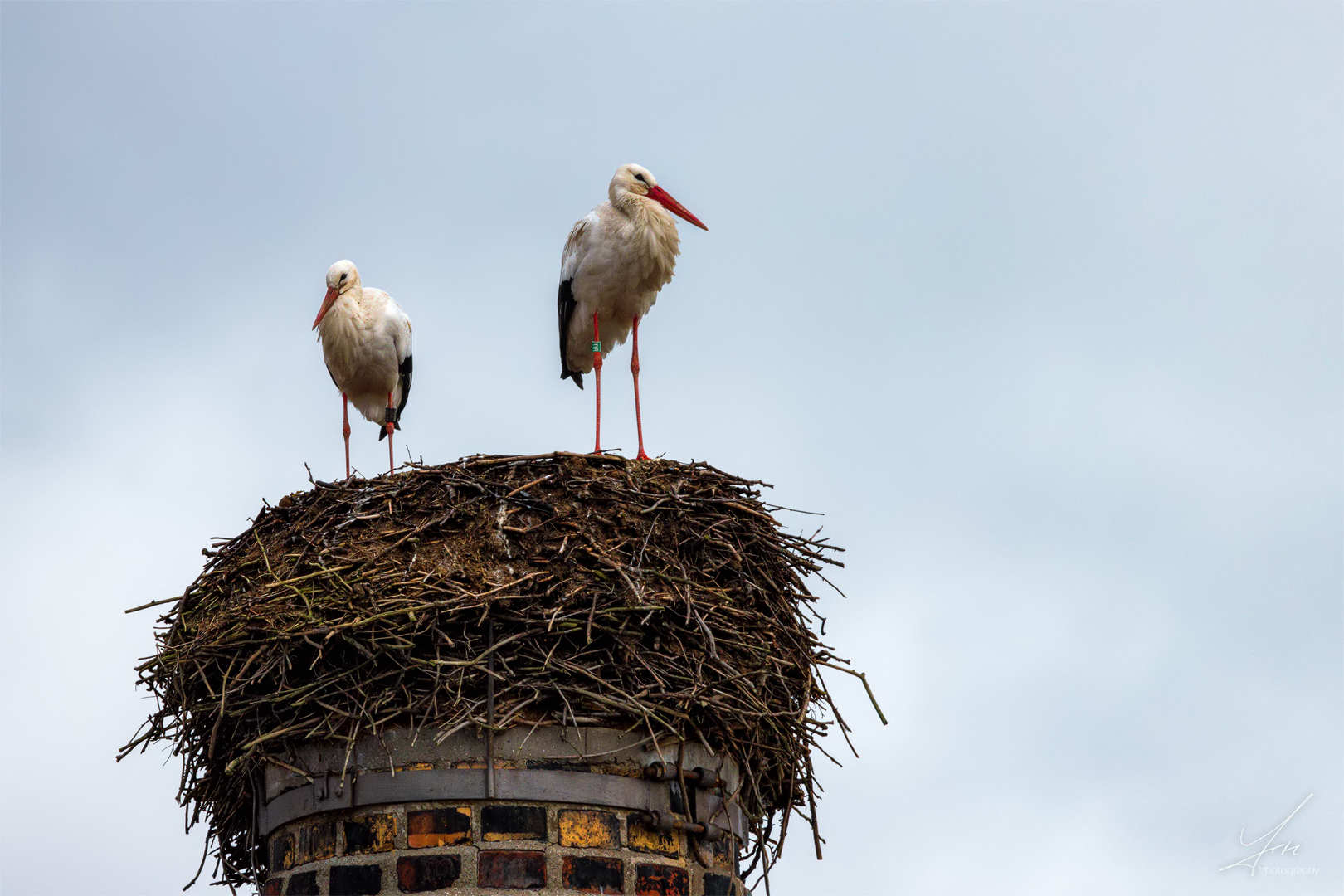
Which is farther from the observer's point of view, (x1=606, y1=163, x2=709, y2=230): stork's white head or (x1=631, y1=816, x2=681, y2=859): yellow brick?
(x1=606, y1=163, x2=709, y2=230): stork's white head

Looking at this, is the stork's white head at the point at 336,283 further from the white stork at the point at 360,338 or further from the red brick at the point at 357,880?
the red brick at the point at 357,880

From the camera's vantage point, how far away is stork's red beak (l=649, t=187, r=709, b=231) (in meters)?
9.70

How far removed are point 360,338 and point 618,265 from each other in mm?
2174

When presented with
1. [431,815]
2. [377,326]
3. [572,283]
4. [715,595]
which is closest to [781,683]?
[715,595]

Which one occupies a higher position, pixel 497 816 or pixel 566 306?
pixel 566 306

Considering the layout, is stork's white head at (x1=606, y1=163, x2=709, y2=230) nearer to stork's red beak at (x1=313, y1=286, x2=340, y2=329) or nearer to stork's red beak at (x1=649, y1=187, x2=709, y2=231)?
stork's red beak at (x1=649, y1=187, x2=709, y2=231)

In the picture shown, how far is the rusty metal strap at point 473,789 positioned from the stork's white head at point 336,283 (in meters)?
5.24

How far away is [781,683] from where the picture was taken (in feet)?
21.2

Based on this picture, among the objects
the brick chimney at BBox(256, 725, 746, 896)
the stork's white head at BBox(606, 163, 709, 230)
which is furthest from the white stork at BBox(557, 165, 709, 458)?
the brick chimney at BBox(256, 725, 746, 896)

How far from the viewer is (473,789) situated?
5.60 metres

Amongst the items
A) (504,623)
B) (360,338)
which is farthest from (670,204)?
(504,623)

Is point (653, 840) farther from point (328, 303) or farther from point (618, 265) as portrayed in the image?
point (328, 303)

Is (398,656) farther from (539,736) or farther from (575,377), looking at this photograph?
(575,377)

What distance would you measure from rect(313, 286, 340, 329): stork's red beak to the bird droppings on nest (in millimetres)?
3882
